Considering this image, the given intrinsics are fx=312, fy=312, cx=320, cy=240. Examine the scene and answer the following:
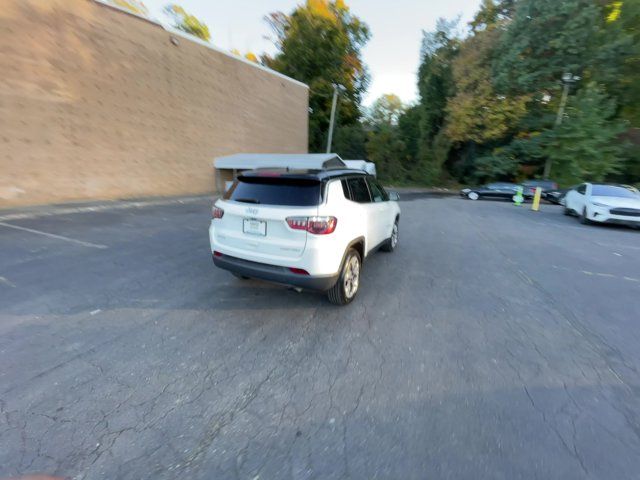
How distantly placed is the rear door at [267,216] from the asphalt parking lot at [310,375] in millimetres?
788

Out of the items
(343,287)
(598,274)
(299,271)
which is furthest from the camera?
(598,274)

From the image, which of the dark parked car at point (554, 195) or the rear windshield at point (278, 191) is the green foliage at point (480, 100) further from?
the rear windshield at point (278, 191)

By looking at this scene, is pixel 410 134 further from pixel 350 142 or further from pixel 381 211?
pixel 381 211

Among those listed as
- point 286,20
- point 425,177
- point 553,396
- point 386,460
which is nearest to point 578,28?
point 425,177

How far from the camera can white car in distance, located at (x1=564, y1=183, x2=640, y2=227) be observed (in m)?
10.4

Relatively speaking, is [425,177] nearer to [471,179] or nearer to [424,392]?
[471,179]

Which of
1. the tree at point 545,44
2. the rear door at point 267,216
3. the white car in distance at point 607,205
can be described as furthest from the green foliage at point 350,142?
the rear door at point 267,216

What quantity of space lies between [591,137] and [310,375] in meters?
26.6

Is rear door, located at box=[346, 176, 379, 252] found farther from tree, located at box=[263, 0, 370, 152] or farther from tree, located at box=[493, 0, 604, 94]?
tree, located at box=[263, 0, 370, 152]

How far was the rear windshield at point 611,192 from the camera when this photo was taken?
37.1ft

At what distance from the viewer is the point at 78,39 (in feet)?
35.6

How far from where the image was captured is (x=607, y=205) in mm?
10664

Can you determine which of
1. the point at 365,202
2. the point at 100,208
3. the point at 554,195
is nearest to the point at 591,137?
the point at 554,195

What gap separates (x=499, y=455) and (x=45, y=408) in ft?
10.6
